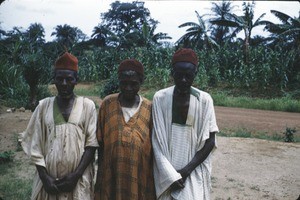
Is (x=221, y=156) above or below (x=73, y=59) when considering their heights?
below

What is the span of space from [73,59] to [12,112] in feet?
24.8

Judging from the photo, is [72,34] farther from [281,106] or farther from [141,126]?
[141,126]

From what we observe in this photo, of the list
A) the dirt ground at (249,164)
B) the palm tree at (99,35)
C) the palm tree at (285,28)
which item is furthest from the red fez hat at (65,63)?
the palm tree at (99,35)

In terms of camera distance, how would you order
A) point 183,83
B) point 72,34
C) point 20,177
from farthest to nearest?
point 72,34
point 20,177
point 183,83

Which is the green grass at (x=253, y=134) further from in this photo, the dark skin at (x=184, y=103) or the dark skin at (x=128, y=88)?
the dark skin at (x=128, y=88)

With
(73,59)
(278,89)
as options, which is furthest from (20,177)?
(278,89)

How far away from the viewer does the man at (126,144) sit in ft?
7.59

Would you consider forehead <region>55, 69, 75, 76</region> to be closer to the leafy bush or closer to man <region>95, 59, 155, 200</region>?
man <region>95, 59, 155, 200</region>

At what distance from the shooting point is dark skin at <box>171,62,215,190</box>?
2.32m

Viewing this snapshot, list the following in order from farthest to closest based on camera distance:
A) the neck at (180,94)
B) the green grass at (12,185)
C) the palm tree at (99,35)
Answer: the palm tree at (99,35) < the green grass at (12,185) < the neck at (180,94)

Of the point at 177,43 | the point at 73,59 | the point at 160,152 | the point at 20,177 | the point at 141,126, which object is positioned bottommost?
the point at 20,177

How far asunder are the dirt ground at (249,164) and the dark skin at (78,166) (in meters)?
2.20

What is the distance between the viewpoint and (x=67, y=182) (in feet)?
7.34

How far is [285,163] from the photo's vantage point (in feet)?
17.4
